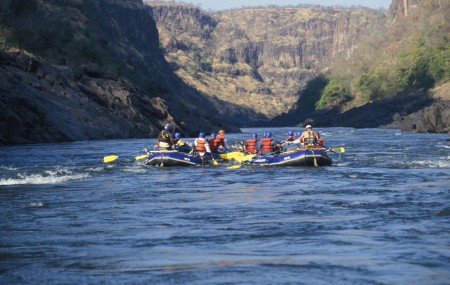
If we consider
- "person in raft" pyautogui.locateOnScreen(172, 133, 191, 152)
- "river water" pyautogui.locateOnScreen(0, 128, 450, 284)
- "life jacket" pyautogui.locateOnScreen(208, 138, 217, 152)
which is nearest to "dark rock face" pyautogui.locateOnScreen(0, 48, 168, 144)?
"person in raft" pyautogui.locateOnScreen(172, 133, 191, 152)

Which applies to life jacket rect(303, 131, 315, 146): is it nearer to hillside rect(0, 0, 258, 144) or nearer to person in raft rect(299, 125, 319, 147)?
person in raft rect(299, 125, 319, 147)

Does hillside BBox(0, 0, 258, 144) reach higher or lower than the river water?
higher

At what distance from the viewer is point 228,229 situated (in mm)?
18125

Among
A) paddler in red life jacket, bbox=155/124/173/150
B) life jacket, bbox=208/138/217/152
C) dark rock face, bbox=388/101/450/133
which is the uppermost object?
paddler in red life jacket, bbox=155/124/173/150

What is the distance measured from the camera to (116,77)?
11544 centimetres

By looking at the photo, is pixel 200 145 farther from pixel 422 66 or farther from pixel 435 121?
pixel 422 66

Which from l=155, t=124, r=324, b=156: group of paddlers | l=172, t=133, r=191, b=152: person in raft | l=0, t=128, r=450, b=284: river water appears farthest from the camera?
l=172, t=133, r=191, b=152: person in raft

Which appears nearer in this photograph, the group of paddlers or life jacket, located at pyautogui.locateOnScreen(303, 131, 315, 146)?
life jacket, located at pyautogui.locateOnScreen(303, 131, 315, 146)

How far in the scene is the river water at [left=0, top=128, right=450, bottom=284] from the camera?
1341 centimetres

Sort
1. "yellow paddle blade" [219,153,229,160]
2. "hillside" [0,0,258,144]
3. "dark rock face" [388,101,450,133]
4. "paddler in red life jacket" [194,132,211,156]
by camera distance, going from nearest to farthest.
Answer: "paddler in red life jacket" [194,132,211,156] → "yellow paddle blade" [219,153,229,160] → "hillside" [0,0,258,144] → "dark rock face" [388,101,450,133]

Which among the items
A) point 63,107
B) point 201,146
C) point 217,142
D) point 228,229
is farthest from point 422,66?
point 228,229

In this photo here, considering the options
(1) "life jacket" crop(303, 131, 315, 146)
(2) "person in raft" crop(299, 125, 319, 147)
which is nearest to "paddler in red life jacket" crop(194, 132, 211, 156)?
(2) "person in raft" crop(299, 125, 319, 147)

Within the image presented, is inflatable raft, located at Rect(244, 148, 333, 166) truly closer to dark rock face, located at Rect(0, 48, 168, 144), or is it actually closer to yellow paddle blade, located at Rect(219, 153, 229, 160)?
yellow paddle blade, located at Rect(219, 153, 229, 160)

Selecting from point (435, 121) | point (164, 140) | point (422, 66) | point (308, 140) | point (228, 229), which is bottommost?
point (435, 121)
